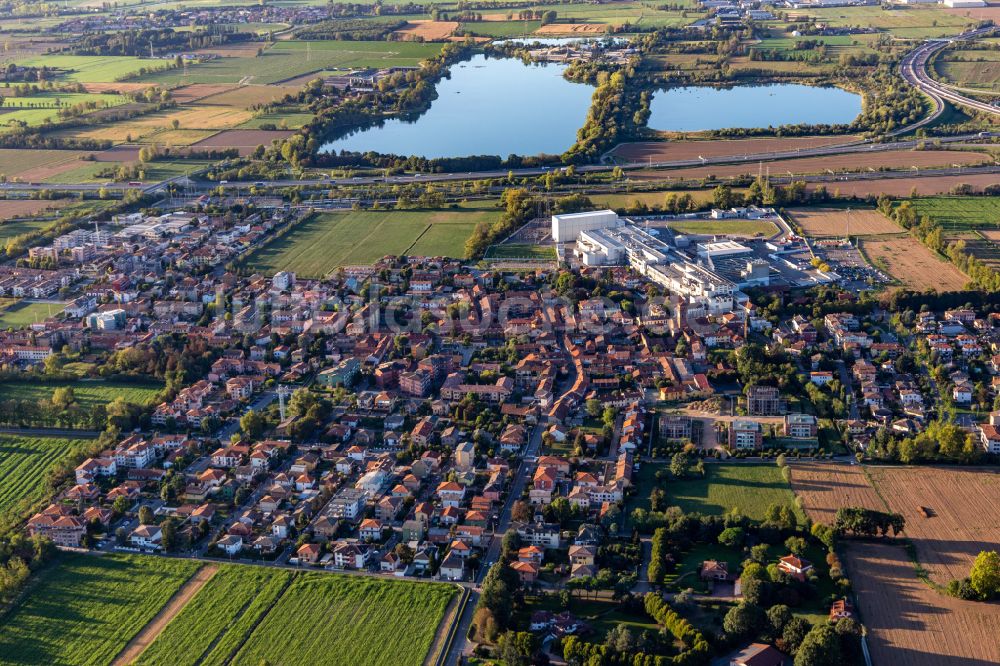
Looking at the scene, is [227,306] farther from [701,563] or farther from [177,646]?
[701,563]

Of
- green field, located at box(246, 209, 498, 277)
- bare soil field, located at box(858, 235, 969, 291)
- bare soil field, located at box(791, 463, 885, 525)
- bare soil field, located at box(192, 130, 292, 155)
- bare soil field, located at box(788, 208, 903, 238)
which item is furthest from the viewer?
bare soil field, located at box(192, 130, 292, 155)

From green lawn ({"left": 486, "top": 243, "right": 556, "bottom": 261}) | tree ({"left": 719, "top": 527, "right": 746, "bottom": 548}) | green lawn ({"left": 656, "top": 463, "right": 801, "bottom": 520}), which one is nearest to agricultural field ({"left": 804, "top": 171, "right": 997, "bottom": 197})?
green lawn ({"left": 486, "top": 243, "right": 556, "bottom": 261})

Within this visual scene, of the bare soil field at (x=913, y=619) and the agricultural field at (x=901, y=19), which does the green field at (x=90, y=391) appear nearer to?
the bare soil field at (x=913, y=619)

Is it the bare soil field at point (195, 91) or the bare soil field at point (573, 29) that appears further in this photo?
the bare soil field at point (573, 29)

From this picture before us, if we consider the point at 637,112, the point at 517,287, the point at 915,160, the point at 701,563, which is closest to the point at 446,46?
the point at 637,112

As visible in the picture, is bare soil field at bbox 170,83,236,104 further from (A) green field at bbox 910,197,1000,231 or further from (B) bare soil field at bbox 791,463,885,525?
(B) bare soil field at bbox 791,463,885,525

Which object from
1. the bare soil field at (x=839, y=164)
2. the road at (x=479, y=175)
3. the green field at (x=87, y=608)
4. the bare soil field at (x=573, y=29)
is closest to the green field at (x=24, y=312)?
the road at (x=479, y=175)

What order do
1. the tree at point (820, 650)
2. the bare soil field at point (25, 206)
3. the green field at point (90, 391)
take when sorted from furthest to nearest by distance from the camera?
the bare soil field at point (25, 206)
the green field at point (90, 391)
the tree at point (820, 650)
